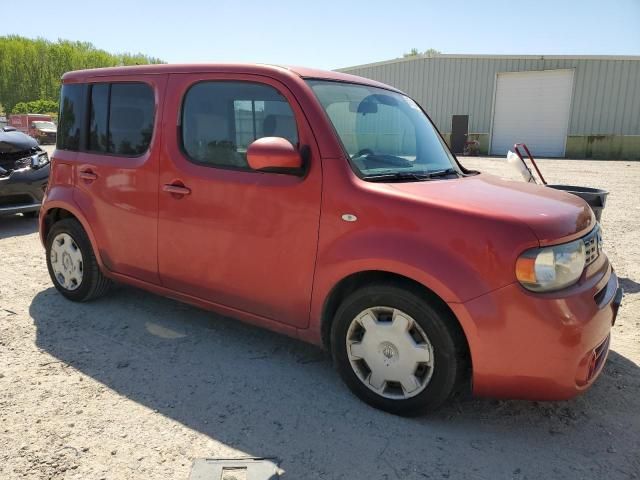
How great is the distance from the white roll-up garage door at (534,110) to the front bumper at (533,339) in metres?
26.8

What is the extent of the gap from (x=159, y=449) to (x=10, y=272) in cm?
373

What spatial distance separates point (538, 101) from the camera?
85.7 feet

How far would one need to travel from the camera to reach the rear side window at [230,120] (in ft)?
9.52

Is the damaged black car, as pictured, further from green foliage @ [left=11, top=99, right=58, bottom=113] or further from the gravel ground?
green foliage @ [left=11, top=99, right=58, bottom=113]

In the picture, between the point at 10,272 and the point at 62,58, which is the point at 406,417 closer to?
the point at 10,272

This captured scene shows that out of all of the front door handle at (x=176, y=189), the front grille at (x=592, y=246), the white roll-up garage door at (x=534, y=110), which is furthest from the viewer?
the white roll-up garage door at (x=534, y=110)

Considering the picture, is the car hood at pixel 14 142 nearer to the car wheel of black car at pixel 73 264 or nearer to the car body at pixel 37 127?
the car wheel of black car at pixel 73 264

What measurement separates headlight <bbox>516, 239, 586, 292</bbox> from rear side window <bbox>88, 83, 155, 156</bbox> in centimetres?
257

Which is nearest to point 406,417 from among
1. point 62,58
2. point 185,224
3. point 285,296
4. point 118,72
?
point 285,296

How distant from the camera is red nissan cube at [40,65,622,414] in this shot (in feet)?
7.48

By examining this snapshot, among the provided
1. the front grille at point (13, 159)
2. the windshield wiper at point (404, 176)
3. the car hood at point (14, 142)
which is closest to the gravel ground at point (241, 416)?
the windshield wiper at point (404, 176)

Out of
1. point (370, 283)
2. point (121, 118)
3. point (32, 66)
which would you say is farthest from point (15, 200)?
point (32, 66)

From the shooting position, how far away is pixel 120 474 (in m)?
2.20

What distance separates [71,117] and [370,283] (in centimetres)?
294
